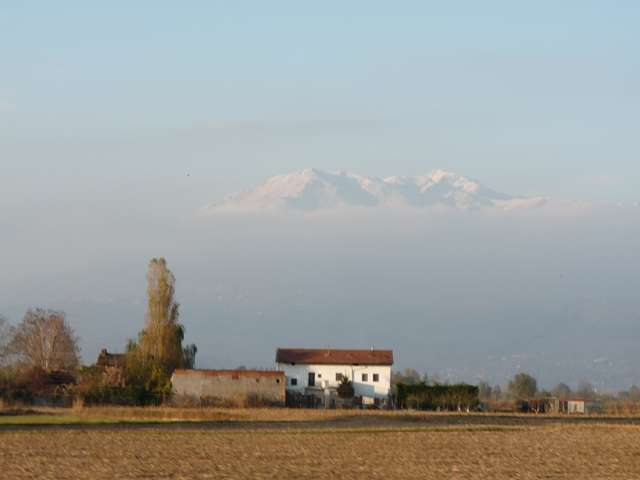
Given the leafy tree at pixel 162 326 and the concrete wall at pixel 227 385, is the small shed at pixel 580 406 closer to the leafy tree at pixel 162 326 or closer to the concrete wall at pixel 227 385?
the concrete wall at pixel 227 385

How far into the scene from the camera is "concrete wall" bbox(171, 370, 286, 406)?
66.9 m

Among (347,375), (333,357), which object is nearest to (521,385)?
(333,357)

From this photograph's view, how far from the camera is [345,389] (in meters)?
73.1

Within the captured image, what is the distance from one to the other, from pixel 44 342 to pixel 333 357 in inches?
1460

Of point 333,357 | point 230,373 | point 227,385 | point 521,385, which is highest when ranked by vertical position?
point 333,357

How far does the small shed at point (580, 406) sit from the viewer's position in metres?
71.3

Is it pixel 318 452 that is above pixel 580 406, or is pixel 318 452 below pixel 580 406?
below

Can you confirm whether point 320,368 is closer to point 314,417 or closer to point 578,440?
point 314,417

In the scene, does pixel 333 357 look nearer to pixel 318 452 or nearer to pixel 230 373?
pixel 230 373

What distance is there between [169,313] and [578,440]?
4879 cm

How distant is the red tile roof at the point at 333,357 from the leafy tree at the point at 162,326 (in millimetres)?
9897

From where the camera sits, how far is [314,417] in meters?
52.1

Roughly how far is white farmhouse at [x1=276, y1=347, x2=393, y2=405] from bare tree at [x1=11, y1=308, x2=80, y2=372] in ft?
91.5

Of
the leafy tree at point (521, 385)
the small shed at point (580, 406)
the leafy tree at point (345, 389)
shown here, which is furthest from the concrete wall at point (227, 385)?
the leafy tree at point (521, 385)
